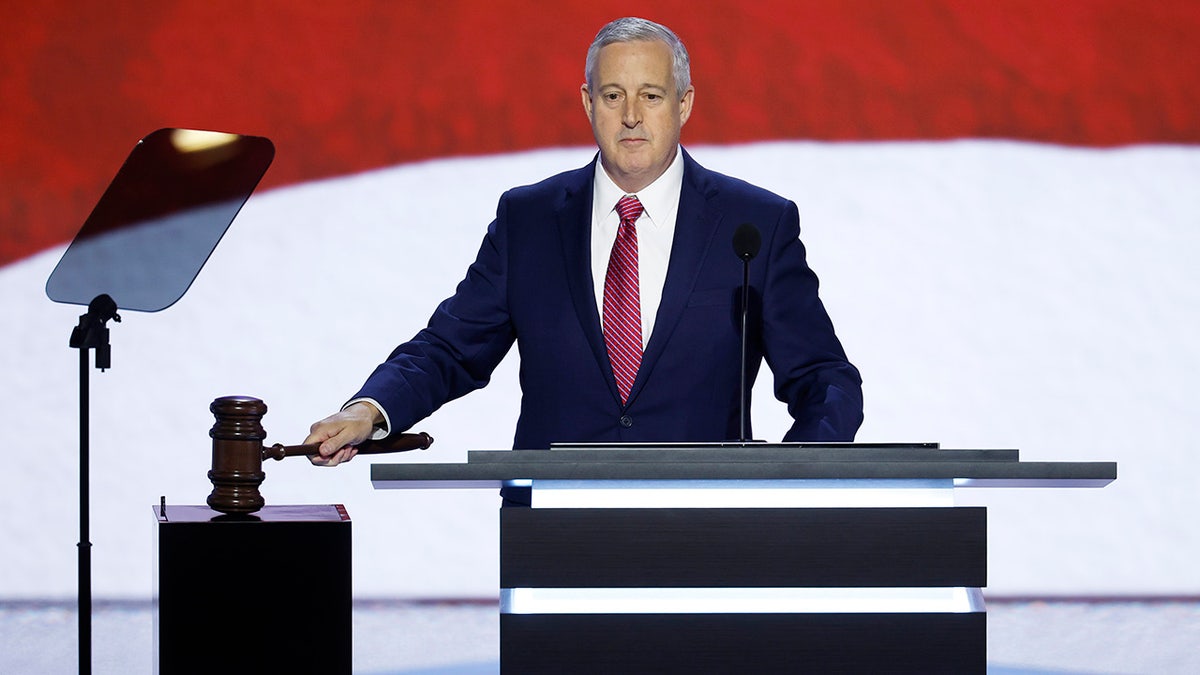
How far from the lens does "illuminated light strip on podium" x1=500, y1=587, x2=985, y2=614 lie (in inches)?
63.5

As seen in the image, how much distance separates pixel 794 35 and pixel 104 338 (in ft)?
9.03

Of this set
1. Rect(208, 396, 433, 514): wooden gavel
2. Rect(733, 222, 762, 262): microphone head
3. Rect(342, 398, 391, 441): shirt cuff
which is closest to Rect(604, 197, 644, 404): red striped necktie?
A: Rect(342, 398, 391, 441): shirt cuff

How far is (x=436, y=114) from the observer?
4.60 m

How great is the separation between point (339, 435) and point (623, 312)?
60 centimetres

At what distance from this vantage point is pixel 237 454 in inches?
76.2

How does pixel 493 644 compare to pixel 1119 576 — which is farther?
pixel 1119 576

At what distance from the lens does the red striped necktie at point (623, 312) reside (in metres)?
2.42

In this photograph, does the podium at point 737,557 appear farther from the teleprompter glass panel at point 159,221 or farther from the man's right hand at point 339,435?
the teleprompter glass panel at point 159,221

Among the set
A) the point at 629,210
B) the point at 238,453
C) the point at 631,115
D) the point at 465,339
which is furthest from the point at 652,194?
the point at 238,453

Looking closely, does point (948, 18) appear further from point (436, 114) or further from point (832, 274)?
point (436, 114)

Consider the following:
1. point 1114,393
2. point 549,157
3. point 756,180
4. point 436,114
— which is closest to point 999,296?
point 1114,393

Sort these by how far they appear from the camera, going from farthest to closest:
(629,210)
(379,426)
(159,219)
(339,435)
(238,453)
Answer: (159,219)
(629,210)
(379,426)
(339,435)
(238,453)

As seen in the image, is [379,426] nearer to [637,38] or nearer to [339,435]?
[339,435]

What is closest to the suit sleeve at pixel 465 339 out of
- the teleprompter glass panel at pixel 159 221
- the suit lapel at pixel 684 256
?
the suit lapel at pixel 684 256
